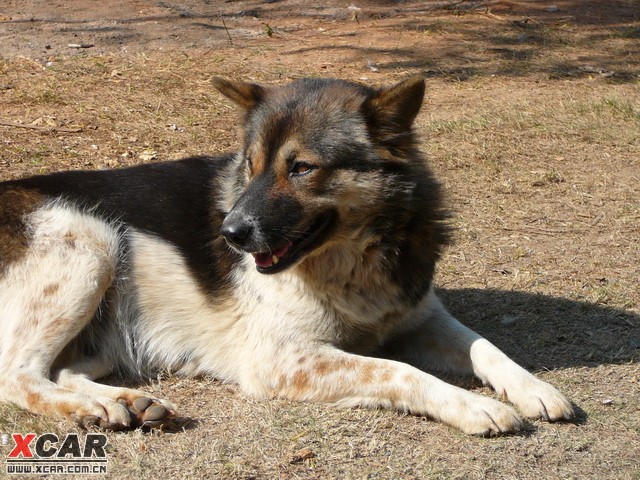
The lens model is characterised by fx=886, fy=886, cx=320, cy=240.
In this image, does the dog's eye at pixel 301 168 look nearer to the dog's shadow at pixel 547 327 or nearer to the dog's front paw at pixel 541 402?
the dog's front paw at pixel 541 402

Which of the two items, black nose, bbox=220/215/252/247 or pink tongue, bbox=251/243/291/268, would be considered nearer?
black nose, bbox=220/215/252/247

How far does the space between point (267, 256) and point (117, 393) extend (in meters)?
0.91

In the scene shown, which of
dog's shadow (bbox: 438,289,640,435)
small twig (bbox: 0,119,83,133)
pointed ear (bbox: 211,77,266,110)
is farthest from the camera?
small twig (bbox: 0,119,83,133)

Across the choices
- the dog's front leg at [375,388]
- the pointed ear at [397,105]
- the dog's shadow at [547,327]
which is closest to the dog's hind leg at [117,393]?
the dog's front leg at [375,388]

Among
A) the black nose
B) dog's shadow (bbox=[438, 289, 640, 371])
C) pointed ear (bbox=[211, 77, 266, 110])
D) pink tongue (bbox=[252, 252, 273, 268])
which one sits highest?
pointed ear (bbox=[211, 77, 266, 110])

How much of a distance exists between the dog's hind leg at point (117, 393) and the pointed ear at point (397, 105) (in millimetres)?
1646

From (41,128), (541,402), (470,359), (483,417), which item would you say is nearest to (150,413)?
(483,417)

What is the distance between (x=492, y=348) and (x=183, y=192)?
1.79 meters

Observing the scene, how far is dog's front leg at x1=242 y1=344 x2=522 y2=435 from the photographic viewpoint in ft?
12.4

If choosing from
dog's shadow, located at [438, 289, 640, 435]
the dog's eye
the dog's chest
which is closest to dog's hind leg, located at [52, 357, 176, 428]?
the dog's chest

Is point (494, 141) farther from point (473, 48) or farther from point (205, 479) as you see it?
point (205, 479)

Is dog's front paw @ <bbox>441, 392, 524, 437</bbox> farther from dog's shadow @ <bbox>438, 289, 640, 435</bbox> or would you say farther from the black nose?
the black nose

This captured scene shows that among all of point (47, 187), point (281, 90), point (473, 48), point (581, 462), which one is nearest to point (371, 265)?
point (281, 90)

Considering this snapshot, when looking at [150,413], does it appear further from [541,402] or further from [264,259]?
[541,402]
